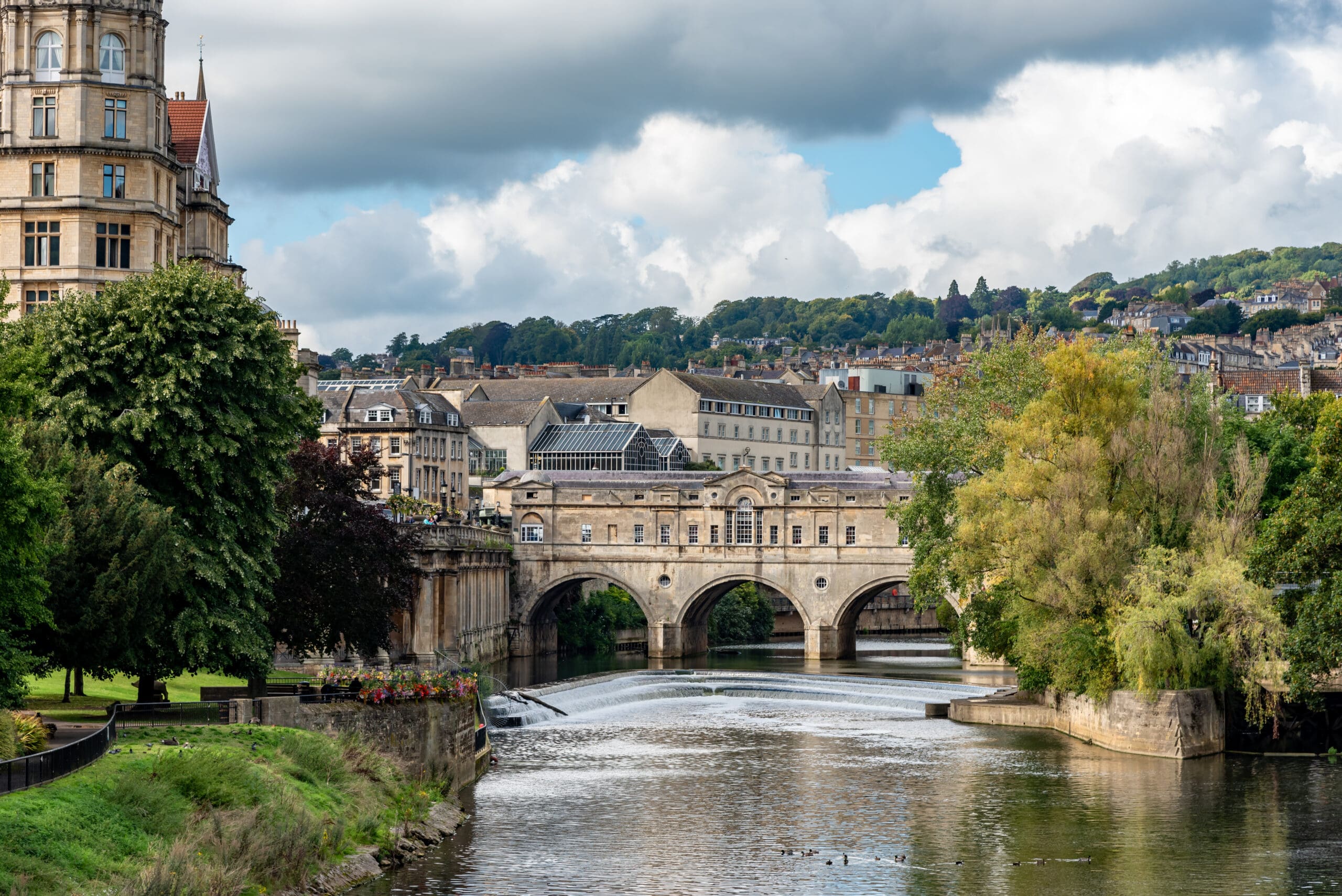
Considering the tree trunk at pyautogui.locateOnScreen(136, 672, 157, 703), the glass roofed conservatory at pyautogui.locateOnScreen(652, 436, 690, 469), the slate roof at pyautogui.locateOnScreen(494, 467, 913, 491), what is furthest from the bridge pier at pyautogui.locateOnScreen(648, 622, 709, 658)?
the tree trunk at pyautogui.locateOnScreen(136, 672, 157, 703)

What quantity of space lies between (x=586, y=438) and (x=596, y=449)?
5.85ft

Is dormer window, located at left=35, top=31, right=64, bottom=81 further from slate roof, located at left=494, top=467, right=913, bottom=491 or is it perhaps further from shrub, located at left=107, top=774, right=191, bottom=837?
slate roof, located at left=494, top=467, right=913, bottom=491

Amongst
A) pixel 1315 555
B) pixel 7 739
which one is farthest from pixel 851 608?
pixel 7 739

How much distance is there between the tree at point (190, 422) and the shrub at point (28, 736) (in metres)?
7.26

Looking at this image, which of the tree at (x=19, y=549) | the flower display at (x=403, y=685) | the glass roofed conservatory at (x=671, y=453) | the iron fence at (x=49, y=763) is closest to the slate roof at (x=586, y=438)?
the glass roofed conservatory at (x=671, y=453)

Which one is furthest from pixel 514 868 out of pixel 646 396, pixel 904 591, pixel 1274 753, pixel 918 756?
pixel 646 396

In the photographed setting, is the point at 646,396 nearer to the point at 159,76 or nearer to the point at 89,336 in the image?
the point at 159,76

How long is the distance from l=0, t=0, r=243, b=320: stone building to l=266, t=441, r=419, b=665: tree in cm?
829

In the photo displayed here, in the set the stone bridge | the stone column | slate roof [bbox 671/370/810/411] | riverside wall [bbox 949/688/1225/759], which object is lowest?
riverside wall [bbox 949/688/1225/759]

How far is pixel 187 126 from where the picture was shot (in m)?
64.4

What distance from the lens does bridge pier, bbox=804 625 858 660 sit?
89.3 meters

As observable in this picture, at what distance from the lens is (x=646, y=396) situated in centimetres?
14662

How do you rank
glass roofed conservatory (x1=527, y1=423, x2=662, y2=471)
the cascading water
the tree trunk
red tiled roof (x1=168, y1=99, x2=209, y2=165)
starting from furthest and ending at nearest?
1. glass roofed conservatory (x1=527, y1=423, x2=662, y2=471)
2. red tiled roof (x1=168, y1=99, x2=209, y2=165)
3. the cascading water
4. the tree trunk

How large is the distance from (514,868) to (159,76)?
30111 mm
